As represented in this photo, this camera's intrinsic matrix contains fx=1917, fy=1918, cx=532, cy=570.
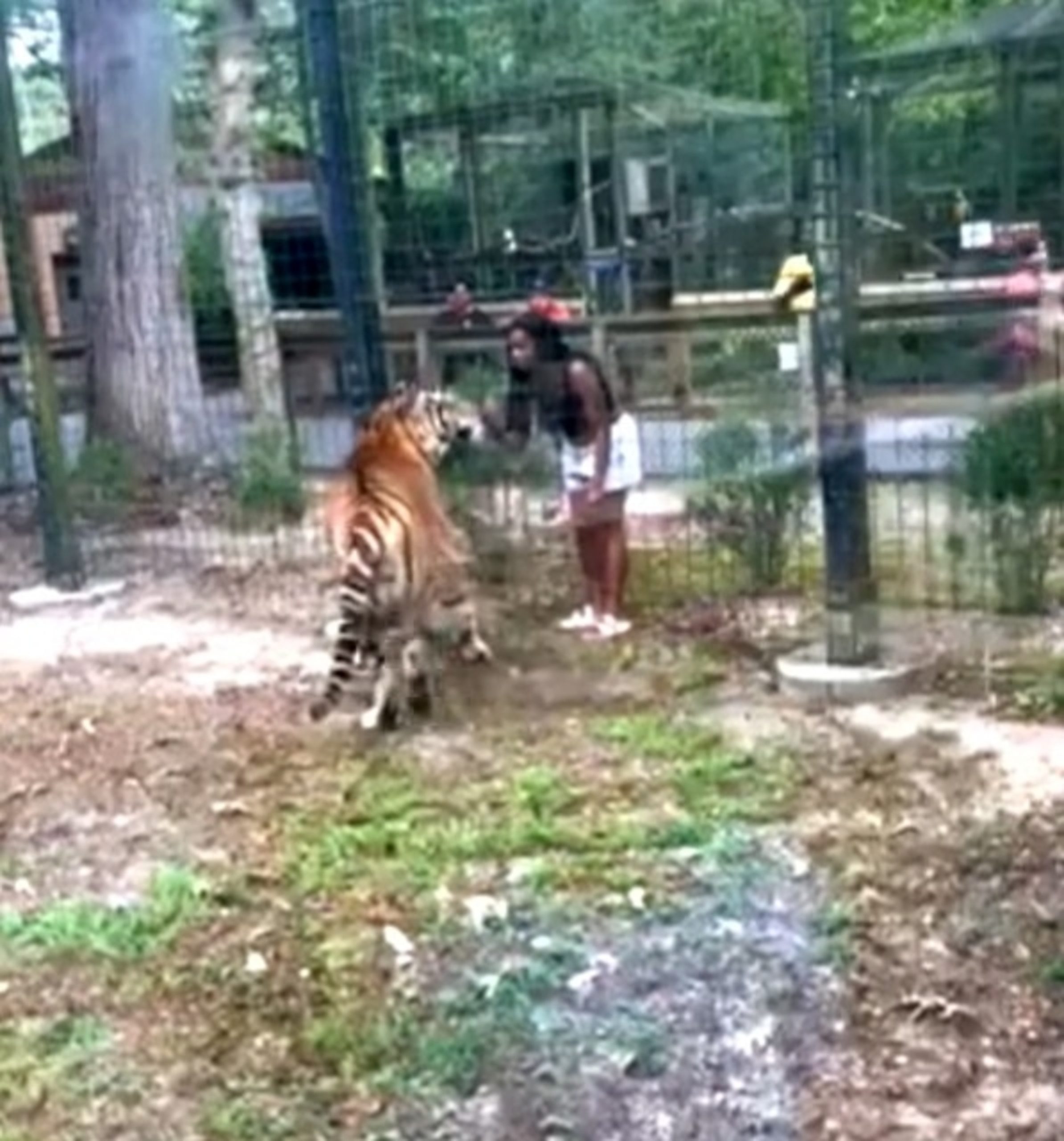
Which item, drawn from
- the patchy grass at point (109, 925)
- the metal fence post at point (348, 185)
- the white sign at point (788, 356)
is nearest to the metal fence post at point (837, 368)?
the white sign at point (788, 356)

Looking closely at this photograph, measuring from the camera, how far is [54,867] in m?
3.61

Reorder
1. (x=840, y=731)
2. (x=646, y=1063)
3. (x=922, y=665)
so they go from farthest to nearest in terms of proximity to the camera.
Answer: (x=922, y=665), (x=840, y=731), (x=646, y=1063)

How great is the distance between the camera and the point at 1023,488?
447 centimetres

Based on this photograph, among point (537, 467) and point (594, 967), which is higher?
point (537, 467)

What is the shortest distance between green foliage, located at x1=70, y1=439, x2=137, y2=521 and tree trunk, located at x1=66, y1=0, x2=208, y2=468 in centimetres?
13

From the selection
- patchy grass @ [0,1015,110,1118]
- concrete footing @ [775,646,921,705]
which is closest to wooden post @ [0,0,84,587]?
concrete footing @ [775,646,921,705]

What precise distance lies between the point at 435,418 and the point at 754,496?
82 centimetres

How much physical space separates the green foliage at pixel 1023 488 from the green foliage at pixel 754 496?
1.41 feet

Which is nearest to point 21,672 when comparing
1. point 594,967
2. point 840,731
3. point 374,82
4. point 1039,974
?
point 374,82

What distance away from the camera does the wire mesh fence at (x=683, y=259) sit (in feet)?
14.5

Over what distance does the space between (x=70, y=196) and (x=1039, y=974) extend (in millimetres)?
5151

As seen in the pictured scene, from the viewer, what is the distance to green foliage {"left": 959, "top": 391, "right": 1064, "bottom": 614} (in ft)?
14.6

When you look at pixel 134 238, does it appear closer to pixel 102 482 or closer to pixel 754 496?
pixel 102 482

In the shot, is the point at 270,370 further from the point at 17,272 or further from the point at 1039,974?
the point at 1039,974
